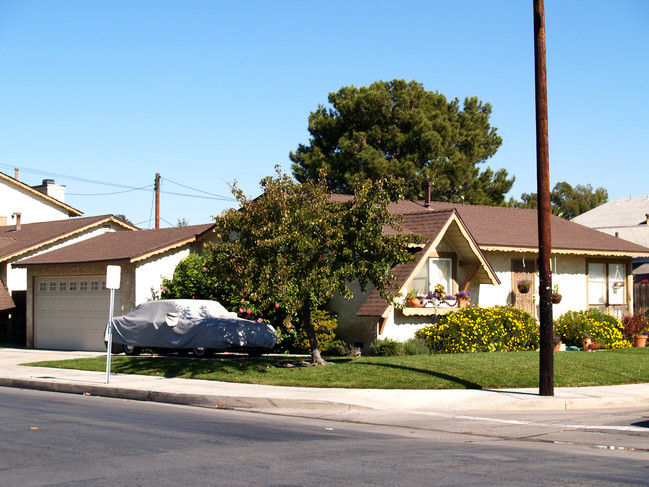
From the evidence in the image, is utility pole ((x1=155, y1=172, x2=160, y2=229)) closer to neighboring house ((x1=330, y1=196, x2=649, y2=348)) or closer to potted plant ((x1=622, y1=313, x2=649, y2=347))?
neighboring house ((x1=330, y1=196, x2=649, y2=348))

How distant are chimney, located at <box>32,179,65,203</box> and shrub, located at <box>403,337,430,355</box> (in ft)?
93.9

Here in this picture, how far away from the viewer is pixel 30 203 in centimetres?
4178

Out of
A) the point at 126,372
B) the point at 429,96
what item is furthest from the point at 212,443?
the point at 429,96

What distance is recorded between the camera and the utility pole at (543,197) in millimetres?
14570

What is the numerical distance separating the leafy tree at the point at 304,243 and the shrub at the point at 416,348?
13.6ft

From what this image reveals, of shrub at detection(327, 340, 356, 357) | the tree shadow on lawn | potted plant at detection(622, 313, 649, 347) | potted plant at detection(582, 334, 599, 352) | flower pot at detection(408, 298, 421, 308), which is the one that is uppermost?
flower pot at detection(408, 298, 421, 308)

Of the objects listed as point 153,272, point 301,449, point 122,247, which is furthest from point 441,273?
point 301,449

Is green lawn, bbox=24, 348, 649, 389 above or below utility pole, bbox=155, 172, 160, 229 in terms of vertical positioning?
below

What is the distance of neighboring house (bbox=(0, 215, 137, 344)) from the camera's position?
3036 centimetres

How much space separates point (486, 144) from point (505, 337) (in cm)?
3181

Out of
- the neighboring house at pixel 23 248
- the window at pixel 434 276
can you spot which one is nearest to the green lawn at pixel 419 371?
the window at pixel 434 276

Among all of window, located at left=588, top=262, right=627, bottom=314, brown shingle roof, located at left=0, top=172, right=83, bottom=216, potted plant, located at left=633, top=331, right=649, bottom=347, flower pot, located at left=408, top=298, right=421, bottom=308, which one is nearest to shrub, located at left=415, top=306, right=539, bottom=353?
flower pot, located at left=408, top=298, right=421, bottom=308

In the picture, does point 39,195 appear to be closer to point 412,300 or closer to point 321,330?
point 321,330

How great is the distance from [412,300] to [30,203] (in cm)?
2696
